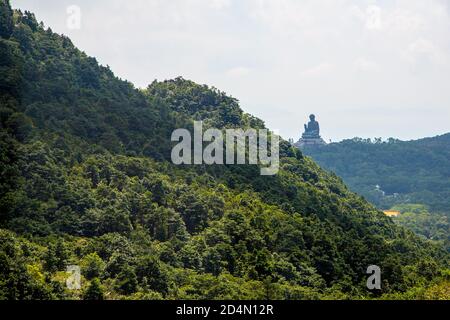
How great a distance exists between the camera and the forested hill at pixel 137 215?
34312 mm

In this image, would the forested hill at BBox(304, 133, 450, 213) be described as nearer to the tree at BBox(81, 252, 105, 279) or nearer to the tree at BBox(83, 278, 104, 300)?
the tree at BBox(81, 252, 105, 279)

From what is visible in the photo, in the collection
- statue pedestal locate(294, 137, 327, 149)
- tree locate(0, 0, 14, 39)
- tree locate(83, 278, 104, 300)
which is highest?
statue pedestal locate(294, 137, 327, 149)

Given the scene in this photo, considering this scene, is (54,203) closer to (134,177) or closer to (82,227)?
(82,227)

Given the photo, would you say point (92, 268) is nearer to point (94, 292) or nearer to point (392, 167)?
point (94, 292)

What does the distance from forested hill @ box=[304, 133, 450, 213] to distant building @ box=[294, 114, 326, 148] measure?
2.17m

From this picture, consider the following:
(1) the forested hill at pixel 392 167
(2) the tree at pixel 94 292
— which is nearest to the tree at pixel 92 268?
(2) the tree at pixel 94 292

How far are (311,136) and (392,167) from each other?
2527cm

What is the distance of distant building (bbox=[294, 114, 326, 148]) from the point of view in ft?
632

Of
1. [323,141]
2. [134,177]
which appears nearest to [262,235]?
[134,177]

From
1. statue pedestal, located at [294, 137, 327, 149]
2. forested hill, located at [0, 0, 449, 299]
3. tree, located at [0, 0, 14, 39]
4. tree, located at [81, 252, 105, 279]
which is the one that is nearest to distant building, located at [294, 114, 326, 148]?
statue pedestal, located at [294, 137, 327, 149]

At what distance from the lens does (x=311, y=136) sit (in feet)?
634

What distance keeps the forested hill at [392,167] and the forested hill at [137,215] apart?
9756 centimetres

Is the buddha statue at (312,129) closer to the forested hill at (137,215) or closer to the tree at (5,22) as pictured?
the forested hill at (137,215)

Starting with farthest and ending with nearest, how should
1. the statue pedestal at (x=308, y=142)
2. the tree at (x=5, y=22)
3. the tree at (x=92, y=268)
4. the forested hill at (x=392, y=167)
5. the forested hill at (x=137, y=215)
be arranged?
the statue pedestal at (x=308, y=142) → the forested hill at (x=392, y=167) → the tree at (x=5, y=22) → the forested hill at (x=137, y=215) → the tree at (x=92, y=268)
